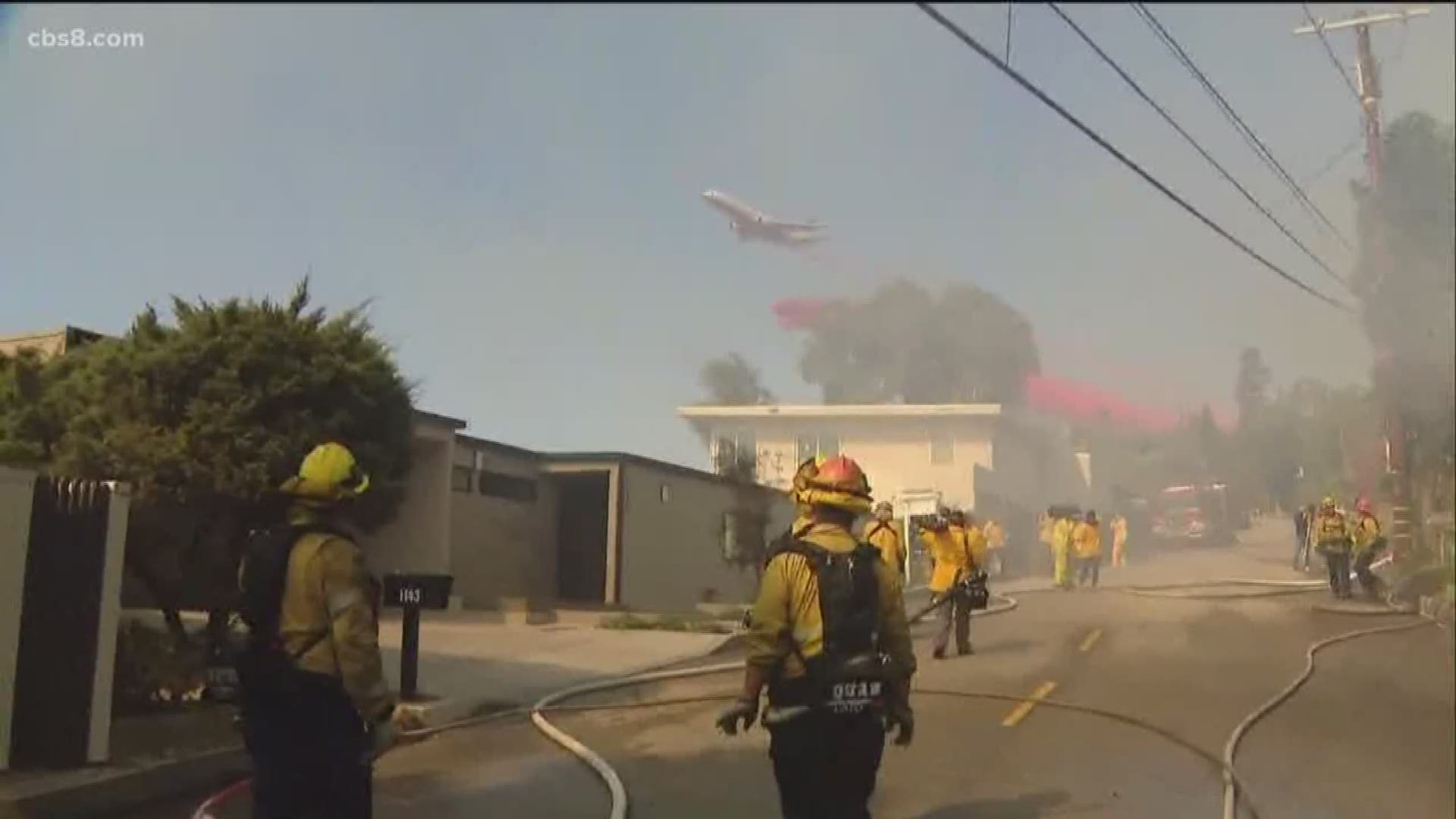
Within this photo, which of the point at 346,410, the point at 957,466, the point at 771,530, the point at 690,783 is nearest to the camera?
the point at 690,783

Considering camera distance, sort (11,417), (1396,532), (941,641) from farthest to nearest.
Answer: (1396,532)
(941,641)
(11,417)

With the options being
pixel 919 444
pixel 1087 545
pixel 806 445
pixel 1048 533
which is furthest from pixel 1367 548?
pixel 919 444

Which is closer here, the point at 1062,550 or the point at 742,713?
the point at 742,713

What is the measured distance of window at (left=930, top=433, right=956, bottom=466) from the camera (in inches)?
1355

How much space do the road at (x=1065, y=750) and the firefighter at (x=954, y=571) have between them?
300 millimetres

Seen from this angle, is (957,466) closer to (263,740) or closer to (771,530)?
(771,530)

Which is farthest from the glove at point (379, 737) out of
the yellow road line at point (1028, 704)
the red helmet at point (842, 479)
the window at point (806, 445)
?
the window at point (806, 445)

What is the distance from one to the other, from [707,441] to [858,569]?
26.8 meters

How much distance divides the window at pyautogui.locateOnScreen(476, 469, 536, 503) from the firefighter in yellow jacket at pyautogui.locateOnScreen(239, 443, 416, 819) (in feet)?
53.1

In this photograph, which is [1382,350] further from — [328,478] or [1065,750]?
[328,478]

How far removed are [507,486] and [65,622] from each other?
46.0 feet

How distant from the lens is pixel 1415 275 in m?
20.5

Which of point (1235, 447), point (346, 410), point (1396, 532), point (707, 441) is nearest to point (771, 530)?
point (707, 441)

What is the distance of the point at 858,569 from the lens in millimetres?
4559
